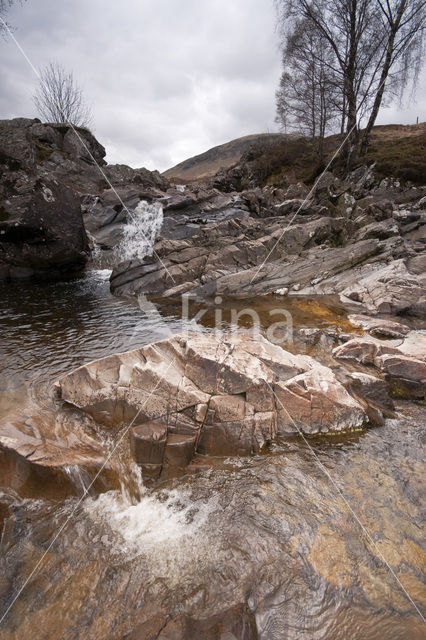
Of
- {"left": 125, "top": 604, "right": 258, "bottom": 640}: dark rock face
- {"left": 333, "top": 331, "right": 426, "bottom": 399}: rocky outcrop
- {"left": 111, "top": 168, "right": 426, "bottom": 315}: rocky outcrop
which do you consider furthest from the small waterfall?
{"left": 125, "top": 604, "right": 258, "bottom": 640}: dark rock face

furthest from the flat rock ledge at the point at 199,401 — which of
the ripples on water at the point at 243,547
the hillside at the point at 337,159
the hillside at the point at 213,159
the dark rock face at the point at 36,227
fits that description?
the hillside at the point at 213,159

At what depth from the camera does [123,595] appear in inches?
115

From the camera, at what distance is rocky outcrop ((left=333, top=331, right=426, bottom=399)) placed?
595cm

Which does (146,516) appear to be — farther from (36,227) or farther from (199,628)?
(36,227)

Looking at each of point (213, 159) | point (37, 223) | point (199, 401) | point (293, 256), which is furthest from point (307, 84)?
point (213, 159)

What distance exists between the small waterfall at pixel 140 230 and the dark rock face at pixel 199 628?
15.8 m

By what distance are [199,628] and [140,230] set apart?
59.7 feet

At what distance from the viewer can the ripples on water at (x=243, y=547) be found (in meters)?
2.80

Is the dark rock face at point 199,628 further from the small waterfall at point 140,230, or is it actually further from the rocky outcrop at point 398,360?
the small waterfall at point 140,230

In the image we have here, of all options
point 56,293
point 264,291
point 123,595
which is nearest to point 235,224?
point 264,291

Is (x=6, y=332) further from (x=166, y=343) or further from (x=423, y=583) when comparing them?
(x=423, y=583)

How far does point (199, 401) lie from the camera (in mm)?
A: 4828

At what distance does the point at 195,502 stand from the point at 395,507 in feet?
8.67

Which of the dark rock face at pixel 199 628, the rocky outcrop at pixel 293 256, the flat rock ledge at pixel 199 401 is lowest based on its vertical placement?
the dark rock face at pixel 199 628
